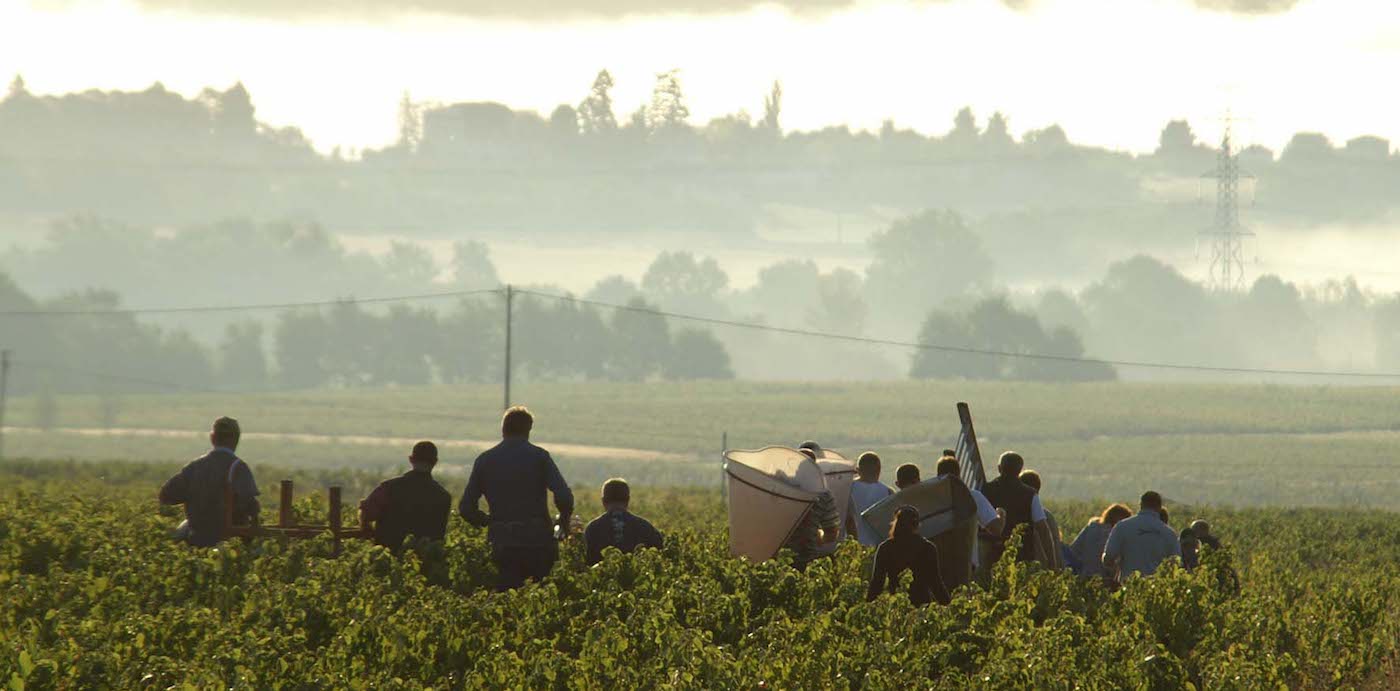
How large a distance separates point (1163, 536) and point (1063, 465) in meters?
77.1

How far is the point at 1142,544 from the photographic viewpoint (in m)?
15.8

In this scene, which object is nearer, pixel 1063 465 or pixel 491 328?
pixel 1063 465

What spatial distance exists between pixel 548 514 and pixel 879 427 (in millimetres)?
97328

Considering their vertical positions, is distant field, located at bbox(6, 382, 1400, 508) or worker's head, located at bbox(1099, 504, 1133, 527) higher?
worker's head, located at bbox(1099, 504, 1133, 527)

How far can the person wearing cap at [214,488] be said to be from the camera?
14.8 meters

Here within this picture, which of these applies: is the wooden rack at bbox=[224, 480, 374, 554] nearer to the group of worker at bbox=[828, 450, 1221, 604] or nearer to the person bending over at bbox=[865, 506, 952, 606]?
the group of worker at bbox=[828, 450, 1221, 604]

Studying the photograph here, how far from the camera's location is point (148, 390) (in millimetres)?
158000

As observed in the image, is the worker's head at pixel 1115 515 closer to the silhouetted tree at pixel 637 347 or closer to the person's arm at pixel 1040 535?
the person's arm at pixel 1040 535

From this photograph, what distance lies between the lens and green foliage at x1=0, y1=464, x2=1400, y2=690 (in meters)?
10.2

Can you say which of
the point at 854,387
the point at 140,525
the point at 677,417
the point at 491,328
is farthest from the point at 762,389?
the point at 140,525

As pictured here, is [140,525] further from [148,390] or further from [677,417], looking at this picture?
[148,390]

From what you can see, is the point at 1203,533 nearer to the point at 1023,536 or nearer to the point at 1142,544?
the point at 1142,544

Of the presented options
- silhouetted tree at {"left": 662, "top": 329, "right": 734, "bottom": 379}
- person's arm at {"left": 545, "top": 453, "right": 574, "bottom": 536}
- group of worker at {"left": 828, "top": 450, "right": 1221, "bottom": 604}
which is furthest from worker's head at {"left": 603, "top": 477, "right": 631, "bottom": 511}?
silhouetted tree at {"left": 662, "top": 329, "right": 734, "bottom": 379}

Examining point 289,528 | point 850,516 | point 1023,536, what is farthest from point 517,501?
point 1023,536
